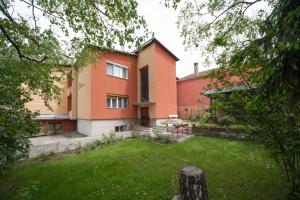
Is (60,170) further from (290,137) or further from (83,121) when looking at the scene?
(83,121)

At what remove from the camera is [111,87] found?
18688 mm

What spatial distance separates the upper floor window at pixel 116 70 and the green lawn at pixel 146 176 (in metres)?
11.8

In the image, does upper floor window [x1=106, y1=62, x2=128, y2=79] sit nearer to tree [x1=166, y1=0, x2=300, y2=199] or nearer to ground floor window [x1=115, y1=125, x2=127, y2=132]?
ground floor window [x1=115, y1=125, x2=127, y2=132]

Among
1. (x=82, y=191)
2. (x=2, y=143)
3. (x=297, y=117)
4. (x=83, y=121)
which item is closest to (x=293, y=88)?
(x=297, y=117)

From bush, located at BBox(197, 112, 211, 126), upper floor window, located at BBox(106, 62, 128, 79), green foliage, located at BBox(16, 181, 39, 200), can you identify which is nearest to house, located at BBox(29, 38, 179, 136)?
upper floor window, located at BBox(106, 62, 128, 79)

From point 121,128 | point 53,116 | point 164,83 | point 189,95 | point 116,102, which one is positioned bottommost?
point 121,128

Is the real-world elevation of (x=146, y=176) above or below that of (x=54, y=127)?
below

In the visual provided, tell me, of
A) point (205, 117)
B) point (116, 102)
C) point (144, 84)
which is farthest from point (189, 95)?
point (205, 117)

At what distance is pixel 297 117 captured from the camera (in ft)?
11.8

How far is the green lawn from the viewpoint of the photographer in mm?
4902

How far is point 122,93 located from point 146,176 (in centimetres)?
1425

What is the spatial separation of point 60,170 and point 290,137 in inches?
302

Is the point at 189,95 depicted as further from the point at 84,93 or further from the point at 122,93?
the point at 84,93

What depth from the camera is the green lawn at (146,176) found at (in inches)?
193
